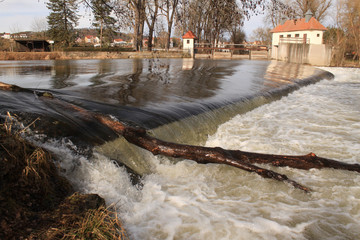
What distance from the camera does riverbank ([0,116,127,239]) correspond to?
2312mm

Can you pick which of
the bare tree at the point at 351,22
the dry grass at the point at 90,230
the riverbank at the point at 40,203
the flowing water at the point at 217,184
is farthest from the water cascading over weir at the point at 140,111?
the bare tree at the point at 351,22

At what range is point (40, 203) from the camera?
2639 mm

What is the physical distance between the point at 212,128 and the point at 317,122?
311cm

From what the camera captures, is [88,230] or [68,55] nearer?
[88,230]

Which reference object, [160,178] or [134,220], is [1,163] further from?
[160,178]

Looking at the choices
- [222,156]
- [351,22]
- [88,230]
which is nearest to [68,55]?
[222,156]

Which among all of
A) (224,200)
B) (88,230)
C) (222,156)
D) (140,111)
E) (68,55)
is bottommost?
(224,200)

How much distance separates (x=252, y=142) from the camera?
571cm

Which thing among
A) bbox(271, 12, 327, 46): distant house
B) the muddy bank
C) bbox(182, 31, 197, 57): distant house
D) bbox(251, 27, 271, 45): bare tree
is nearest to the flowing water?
the muddy bank

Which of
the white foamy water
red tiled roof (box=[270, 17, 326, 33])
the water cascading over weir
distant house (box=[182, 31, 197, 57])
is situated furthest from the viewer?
red tiled roof (box=[270, 17, 326, 33])

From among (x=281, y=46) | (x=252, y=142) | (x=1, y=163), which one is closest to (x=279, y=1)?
(x=252, y=142)

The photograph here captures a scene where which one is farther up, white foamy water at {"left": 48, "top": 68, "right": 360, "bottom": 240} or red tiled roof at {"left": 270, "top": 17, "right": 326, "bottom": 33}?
red tiled roof at {"left": 270, "top": 17, "right": 326, "bottom": 33}

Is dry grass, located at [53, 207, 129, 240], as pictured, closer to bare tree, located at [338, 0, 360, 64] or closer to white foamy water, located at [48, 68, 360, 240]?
white foamy water, located at [48, 68, 360, 240]

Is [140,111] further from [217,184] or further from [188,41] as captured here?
[188,41]
